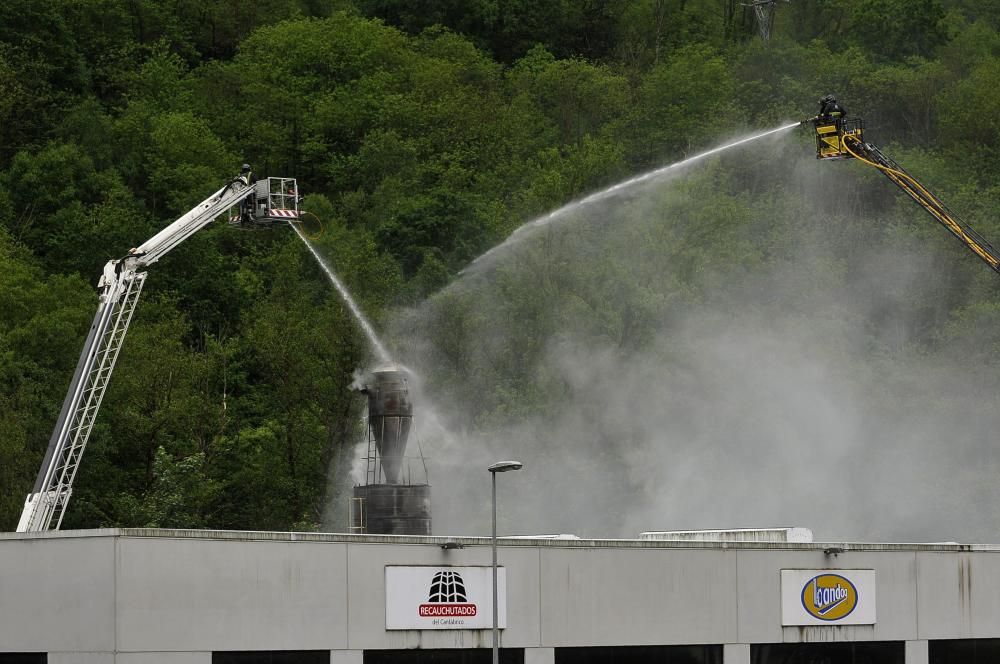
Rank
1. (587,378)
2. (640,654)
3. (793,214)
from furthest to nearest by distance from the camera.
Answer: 1. (793,214)
2. (587,378)
3. (640,654)

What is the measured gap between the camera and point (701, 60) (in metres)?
128

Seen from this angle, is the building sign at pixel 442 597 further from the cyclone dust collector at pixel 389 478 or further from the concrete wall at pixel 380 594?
the cyclone dust collector at pixel 389 478

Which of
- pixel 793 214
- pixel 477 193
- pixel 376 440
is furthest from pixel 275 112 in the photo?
pixel 376 440

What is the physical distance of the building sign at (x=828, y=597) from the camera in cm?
4412

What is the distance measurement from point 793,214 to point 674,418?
22422 millimetres

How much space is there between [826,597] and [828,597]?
7 centimetres

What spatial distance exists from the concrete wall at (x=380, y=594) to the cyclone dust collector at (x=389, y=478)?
4616mm

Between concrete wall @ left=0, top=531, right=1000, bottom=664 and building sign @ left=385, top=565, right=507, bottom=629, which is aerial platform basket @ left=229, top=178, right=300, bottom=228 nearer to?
concrete wall @ left=0, top=531, right=1000, bottom=664

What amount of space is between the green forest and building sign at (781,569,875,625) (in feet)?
115

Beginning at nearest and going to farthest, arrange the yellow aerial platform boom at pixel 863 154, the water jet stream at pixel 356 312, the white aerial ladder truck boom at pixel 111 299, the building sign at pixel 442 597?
the building sign at pixel 442 597 < the white aerial ladder truck boom at pixel 111 299 < the yellow aerial platform boom at pixel 863 154 < the water jet stream at pixel 356 312

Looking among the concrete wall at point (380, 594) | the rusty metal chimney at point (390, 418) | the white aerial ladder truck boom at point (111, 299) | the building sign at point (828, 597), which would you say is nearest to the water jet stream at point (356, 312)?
the white aerial ladder truck boom at point (111, 299)

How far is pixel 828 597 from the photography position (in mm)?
44469

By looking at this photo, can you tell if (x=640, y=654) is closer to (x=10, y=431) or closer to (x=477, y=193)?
(x=10, y=431)

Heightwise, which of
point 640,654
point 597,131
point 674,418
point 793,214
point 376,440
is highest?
point 597,131
